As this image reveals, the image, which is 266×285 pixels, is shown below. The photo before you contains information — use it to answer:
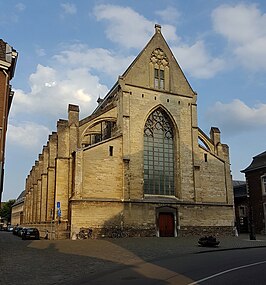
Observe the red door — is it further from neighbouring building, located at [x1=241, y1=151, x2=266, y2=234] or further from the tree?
the tree

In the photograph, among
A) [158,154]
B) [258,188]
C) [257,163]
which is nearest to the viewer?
[158,154]

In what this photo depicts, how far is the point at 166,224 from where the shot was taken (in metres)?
30.3

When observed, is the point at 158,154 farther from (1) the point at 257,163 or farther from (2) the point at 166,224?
(1) the point at 257,163

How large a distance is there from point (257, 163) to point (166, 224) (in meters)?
13.9

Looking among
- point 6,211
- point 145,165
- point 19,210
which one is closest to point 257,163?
point 145,165

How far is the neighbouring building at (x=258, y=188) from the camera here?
36.1m

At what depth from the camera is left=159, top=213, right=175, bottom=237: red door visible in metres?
30.0

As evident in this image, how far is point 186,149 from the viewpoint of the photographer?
32750mm

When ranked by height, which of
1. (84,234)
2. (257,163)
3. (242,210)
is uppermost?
(257,163)

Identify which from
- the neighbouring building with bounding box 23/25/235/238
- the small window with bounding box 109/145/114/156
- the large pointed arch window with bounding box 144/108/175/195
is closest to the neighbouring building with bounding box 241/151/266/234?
the neighbouring building with bounding box 23/25/235/238

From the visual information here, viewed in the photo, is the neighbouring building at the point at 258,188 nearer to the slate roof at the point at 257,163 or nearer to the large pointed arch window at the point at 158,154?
the slate roof at the point at 257,163

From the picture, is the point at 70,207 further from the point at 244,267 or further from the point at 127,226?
the point at 244,267

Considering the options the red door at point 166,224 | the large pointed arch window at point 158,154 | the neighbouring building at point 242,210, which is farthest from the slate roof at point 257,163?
the red door at point 166,224

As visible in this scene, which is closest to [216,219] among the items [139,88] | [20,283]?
[139,88]
